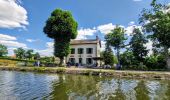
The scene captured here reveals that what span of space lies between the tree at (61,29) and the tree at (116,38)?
9.04 metres

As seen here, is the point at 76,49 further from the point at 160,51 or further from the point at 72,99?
the point at 72,99

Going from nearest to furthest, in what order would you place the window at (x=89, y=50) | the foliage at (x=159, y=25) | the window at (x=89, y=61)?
1. the foliage at (x=159, y=25)
2. the window at (x=89, y=61)
3. the window at (x=89, y=50)

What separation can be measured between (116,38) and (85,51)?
13.5 meters

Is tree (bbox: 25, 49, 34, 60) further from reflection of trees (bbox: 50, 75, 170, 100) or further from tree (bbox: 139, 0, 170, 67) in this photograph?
reflection of trees (bbox: 50, 75, 170, 100)

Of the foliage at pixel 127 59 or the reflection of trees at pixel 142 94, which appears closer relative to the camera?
the reflection of trees at pixel 142 94

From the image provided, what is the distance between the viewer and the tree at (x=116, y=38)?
194 ft

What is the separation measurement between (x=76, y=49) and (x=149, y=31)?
26019 mm

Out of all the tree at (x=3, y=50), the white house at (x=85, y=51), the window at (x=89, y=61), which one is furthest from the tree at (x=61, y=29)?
the tree at (x=3, y=50)

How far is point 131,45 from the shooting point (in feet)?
186

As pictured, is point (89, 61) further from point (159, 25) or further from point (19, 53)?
point (19, 53)

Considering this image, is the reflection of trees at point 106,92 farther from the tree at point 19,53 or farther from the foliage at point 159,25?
the tree at point 19,53

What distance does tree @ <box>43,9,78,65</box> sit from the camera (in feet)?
183

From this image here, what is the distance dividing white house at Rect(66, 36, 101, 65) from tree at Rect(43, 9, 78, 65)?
41.4 ft

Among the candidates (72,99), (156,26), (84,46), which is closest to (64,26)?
(84,46)
